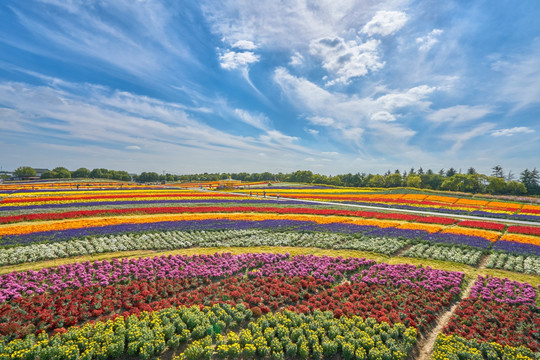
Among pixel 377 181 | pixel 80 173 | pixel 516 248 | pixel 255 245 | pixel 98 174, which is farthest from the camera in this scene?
pixel 98 174

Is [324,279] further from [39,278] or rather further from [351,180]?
[351,180]

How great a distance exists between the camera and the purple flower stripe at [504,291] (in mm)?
8766

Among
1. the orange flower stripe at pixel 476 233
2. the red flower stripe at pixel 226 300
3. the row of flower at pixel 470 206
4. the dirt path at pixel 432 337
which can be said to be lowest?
the dirt path at pixel 432 337

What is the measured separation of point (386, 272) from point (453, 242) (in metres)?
7.95

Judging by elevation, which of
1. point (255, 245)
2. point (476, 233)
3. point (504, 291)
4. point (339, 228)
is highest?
point (476, 233)

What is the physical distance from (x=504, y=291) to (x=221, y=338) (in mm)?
10557

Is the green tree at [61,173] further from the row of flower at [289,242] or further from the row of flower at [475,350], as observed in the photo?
the row of flower at [475,350]

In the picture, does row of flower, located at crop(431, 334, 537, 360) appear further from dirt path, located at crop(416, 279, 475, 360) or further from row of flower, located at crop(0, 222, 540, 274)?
row of flower, located at crop(0, 222, 540, 274)

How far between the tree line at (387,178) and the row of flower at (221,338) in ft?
250

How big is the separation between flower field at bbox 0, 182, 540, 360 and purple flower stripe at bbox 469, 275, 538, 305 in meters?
0.05

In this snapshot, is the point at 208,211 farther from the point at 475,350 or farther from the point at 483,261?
the point at 475,350

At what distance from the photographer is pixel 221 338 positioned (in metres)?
6.54

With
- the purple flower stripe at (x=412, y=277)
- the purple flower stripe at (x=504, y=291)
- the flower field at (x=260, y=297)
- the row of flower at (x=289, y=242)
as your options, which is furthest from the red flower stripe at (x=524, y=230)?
the purple flower stripe at (x=412, y=277)

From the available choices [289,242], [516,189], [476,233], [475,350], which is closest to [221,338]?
[475,350]
